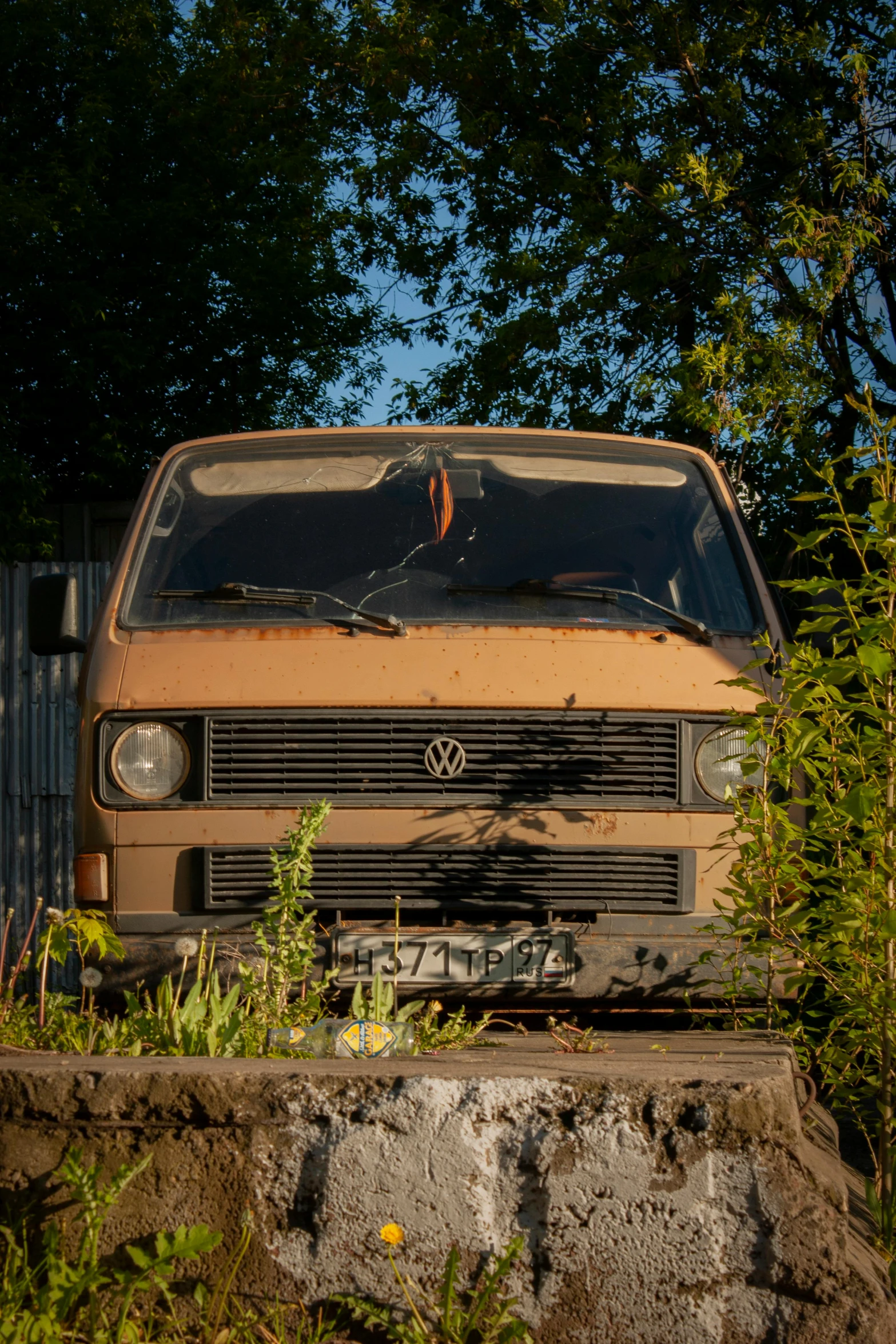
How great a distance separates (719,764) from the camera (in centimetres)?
362

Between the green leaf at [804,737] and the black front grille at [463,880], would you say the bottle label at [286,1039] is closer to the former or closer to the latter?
the black front grille at [463,880]

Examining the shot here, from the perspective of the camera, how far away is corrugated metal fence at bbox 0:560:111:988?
9.39 m

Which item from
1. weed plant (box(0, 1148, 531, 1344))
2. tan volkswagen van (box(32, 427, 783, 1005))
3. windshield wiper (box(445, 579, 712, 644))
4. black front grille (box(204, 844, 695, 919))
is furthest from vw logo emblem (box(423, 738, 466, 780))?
weed plant (box(0, 1148, 531, 1344))

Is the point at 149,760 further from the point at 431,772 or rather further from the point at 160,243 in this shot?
the point at 160,243

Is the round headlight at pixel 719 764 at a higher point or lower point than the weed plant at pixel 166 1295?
higher

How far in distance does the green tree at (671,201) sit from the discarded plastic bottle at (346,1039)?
565 cm

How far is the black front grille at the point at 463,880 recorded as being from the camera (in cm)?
345

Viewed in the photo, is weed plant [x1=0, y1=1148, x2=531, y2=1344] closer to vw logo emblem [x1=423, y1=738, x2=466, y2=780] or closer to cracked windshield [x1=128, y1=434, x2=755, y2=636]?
vw logo emblem [x1=423, y1=738, x2=466, y2=780]

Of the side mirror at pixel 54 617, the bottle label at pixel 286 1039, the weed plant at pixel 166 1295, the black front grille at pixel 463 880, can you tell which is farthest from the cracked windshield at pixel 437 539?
the weed plant at pixel 166 1295

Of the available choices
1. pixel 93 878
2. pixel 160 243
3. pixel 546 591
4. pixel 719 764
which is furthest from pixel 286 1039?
pixel 160 243

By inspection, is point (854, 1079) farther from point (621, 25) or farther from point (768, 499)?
point (621, 25)

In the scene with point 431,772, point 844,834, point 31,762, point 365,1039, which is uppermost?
point 31,762

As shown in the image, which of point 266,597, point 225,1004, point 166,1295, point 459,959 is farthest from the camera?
point 266,597

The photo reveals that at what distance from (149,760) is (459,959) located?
105 centimetres
